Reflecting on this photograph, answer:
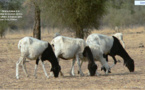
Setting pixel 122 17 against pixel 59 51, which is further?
pixel 122 17

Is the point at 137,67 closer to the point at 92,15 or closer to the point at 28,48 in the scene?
the point at 28,48

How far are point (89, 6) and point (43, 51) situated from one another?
9978mm

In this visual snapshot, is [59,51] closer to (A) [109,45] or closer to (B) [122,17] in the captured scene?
(A) [109,45]

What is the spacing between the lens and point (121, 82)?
980 centimetres

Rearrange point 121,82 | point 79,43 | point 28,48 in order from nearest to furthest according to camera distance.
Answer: point 121,82
point 28,48
point 79,43

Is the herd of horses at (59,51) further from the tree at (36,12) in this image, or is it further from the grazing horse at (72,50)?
the tree at (36,12)

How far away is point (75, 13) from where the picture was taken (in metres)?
20.2

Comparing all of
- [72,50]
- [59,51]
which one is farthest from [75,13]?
[59,51]

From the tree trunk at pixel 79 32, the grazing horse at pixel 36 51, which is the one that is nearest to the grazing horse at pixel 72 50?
the grazing horse at pixel 36 51

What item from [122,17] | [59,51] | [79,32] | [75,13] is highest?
[122,17]

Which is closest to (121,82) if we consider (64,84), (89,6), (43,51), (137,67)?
(64,84)

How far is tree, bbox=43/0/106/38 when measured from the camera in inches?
782

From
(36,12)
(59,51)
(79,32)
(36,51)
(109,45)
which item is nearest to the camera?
(36,51)

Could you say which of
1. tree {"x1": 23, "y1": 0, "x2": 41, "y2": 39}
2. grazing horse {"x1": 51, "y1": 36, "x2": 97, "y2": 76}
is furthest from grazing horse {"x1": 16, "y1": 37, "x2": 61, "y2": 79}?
tree {"x1": 23, "y1": 0, "x2": 41, "y2": 39}
